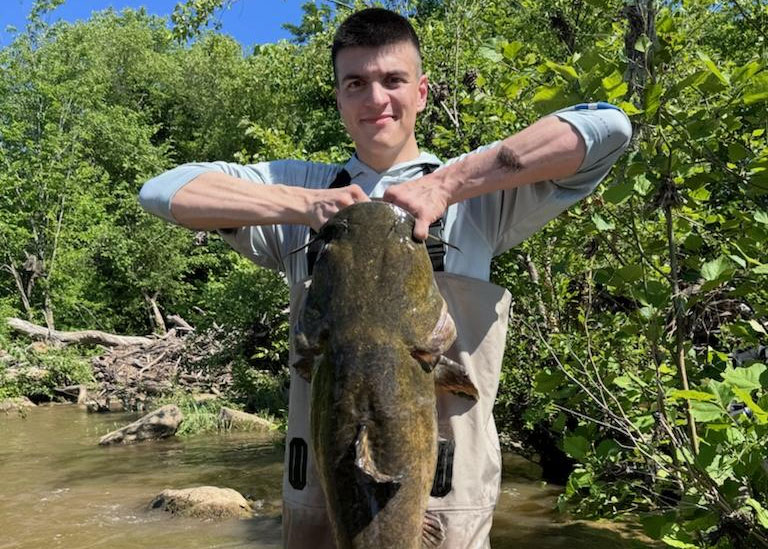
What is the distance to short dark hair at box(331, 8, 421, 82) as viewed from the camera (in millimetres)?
2357

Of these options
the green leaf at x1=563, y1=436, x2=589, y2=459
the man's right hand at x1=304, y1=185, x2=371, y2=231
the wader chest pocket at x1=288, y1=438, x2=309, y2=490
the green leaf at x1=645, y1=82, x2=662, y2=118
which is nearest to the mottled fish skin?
the man's right hand at x1=304, y1=185, x2=371, y2=231

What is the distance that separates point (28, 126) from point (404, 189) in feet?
93.2

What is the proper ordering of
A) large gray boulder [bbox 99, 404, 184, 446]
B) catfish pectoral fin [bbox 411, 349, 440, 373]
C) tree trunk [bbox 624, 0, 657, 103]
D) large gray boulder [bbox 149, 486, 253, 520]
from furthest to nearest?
1. large gray boulder [bbox 99, 404, 184, 446]
2. large gray boulder [bbox 149, 486, 253, 520]
3. tree trunk [bbox 624, 0, 657, 103]
4. catfish pectoral fin [bbox 411, 349, 440, 373]

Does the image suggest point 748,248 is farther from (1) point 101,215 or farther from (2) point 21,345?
(1) point 101,215

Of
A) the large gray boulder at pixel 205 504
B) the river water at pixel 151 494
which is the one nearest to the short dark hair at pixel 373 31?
the river water at pixel 151 494

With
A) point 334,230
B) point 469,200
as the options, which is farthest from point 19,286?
point 334,230

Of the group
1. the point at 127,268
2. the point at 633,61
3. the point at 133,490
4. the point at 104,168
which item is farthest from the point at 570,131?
the point at 104,168

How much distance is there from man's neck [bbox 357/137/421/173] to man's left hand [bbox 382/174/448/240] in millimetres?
389

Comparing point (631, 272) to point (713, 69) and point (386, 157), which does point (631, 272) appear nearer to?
point (713, 69)

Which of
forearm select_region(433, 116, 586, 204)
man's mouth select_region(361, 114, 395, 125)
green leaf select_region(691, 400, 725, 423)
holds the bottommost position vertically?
green leaf select_region(691, 400, 725, 423)

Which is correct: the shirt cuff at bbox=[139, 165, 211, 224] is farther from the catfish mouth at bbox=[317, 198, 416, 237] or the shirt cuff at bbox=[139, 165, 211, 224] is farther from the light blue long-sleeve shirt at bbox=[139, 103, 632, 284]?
the catfish mouth at bbox=[317, 198, 416, 237]

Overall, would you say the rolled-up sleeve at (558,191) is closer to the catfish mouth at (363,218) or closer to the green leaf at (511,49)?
the catfish mouth at (363,218)

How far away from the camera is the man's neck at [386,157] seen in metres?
2.44

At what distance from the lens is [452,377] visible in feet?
6.36
